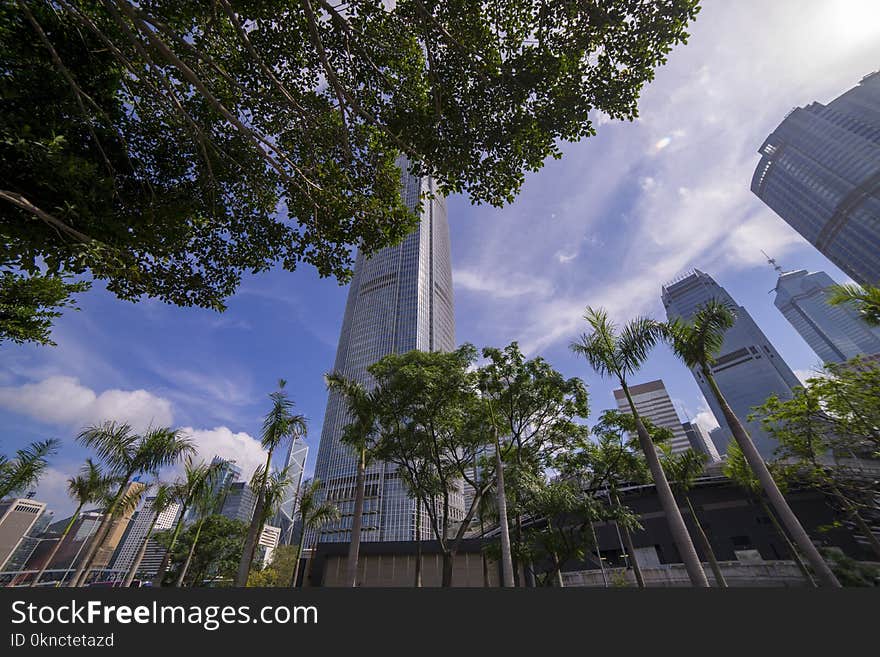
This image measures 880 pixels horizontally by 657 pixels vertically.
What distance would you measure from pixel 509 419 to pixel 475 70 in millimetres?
14209

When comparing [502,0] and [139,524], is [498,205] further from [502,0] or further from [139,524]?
[139,524]

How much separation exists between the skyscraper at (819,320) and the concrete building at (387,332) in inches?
6531

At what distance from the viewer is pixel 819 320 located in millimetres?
165375

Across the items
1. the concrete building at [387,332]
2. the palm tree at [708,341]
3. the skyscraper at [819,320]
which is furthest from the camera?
the skyscraper at [819,320]

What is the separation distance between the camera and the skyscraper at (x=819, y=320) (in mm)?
149875

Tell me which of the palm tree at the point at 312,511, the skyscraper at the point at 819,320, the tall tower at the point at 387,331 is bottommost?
the palm tree at the point at 312,511

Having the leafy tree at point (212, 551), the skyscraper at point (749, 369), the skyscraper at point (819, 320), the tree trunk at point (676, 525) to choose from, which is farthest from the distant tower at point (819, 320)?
the leafy tree at point (212, 551)

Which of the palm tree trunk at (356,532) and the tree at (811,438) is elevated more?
the tree at (811,438)

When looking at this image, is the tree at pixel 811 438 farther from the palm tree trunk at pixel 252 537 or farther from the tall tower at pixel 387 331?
the tall tower at pixel 387 331

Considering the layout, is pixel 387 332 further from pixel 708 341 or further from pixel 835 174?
pixel 835 174

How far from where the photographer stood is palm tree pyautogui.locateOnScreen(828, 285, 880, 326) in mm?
8445

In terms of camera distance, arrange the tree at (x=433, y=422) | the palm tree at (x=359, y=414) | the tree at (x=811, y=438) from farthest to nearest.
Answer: the tree at (x=433, y=422) < the palm tree at (x=359, y=414) < the tree at (x=811, y=438)

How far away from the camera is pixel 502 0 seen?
7.96 meters

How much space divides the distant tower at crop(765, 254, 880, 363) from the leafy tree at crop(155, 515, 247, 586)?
211 meters
